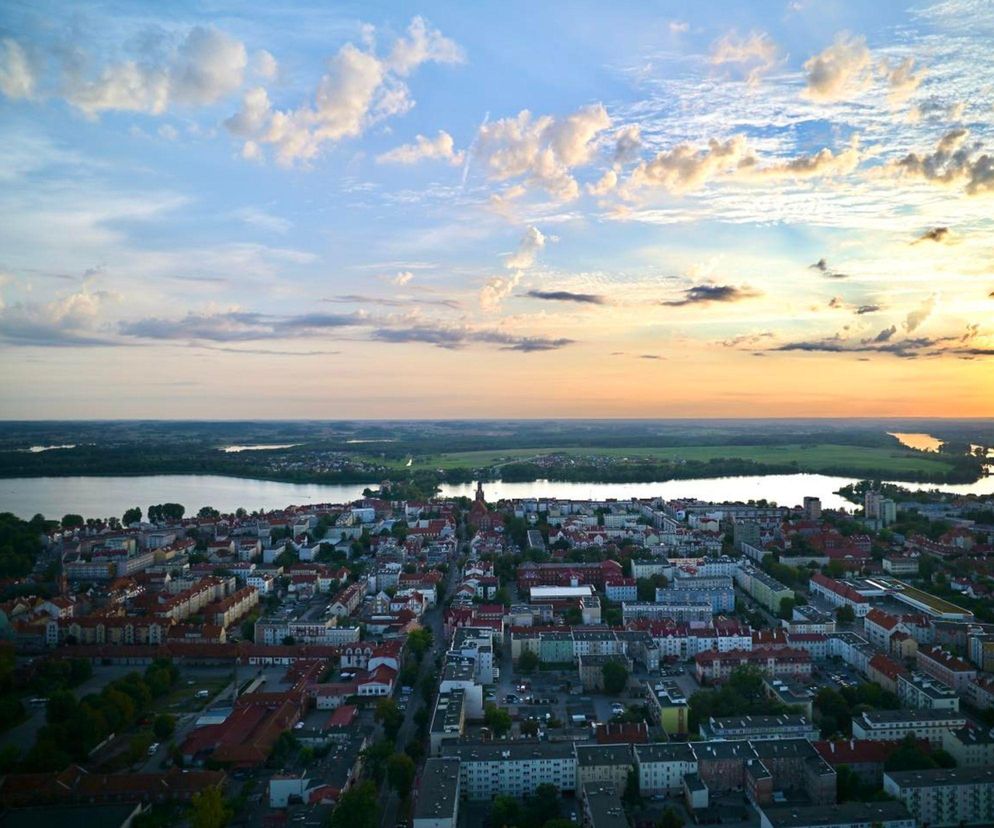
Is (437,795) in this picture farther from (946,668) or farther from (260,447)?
(260,447)

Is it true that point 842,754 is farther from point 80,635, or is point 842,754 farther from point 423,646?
point 80,635

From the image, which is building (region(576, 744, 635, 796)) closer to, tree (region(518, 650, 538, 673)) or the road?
the road

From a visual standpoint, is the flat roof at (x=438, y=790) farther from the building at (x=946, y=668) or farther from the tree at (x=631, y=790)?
the building at (x=946, y=668)

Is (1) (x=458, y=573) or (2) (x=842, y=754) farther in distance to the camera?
(1) (x=458, y=573)

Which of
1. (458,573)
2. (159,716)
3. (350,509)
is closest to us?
(159,716)

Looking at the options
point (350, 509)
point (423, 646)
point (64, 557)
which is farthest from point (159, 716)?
point (350, 509)

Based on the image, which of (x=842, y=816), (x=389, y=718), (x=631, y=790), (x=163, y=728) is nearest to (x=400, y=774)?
(x=389, y=718)

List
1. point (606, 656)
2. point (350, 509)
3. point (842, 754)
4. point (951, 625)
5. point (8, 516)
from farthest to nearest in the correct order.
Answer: point (350, 509)
point (8, 516)
point (951, 625)
point (606, 656)
point (842, 754)
